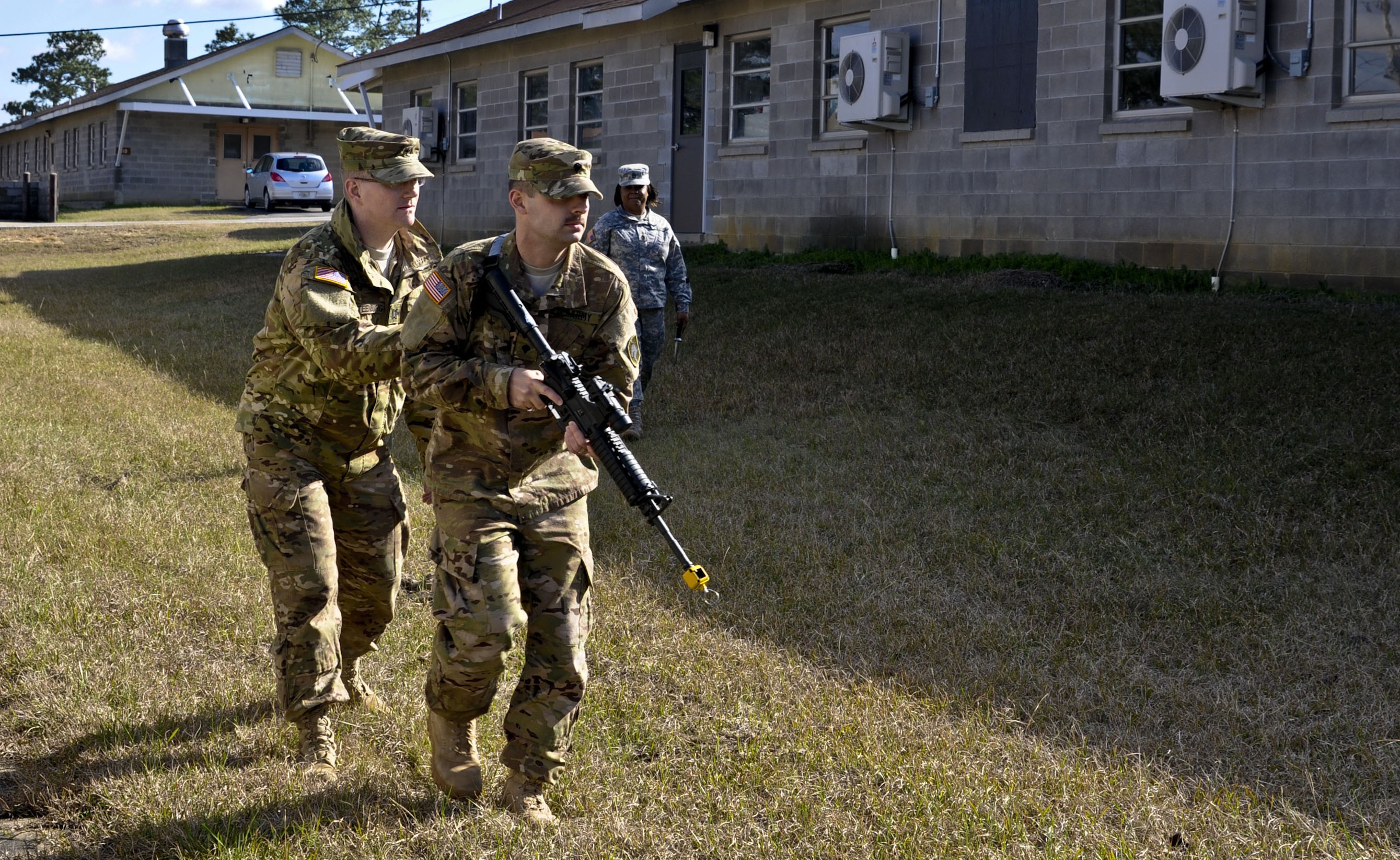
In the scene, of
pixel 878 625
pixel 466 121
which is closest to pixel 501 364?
pixel 878 625

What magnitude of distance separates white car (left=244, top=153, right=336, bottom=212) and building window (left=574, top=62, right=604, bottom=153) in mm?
18552

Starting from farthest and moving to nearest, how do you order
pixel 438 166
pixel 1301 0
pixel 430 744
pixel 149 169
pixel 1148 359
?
pixel 149 169 < pixel 438 166 < pixel 1301 0 < pixel 1148 359 < pixel 430 744

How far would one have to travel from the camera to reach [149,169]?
4431cm

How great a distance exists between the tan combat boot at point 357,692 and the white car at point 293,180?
117ft

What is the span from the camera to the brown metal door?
45.6m

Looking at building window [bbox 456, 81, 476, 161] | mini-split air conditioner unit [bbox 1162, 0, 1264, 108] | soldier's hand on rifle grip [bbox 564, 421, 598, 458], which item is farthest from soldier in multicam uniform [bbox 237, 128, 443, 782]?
building window [bbox 456, 81, 476, 161]

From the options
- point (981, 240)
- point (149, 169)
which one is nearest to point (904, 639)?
point (981, 240)

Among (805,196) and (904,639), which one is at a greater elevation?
(805,196)

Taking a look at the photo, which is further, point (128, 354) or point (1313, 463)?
point (128, 354)

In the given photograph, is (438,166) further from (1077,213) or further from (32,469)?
(32,469)

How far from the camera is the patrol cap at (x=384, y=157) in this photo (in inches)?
174

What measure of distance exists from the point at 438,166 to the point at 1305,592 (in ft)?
71.3

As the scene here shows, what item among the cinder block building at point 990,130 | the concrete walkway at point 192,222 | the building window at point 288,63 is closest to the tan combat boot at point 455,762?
the cinder block building at point 990,130

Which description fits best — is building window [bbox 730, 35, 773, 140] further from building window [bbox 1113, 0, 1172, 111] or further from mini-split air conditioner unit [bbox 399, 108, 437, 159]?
mini-split air conditioner unit [bbox 399, 108, 437, 159]
